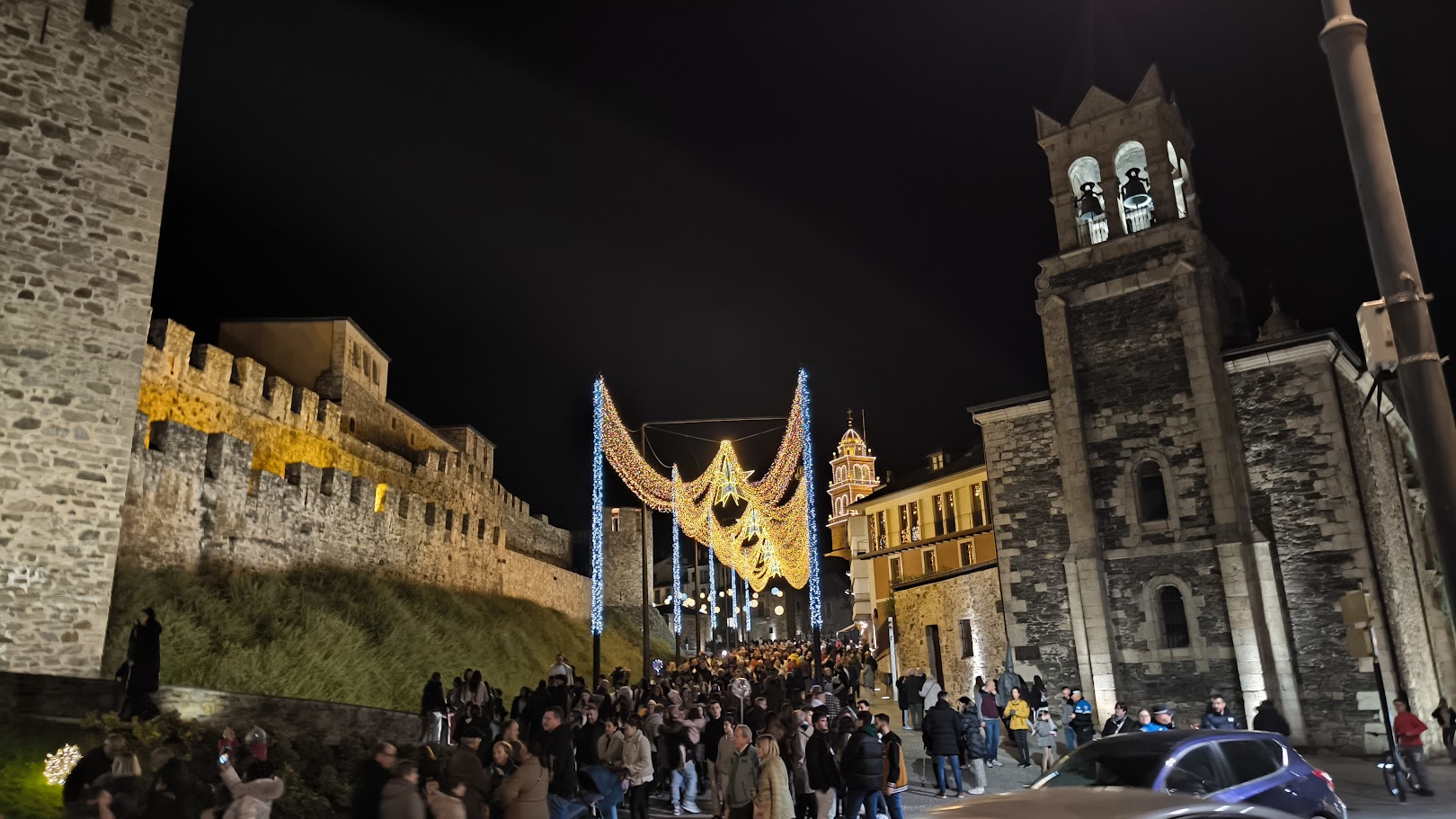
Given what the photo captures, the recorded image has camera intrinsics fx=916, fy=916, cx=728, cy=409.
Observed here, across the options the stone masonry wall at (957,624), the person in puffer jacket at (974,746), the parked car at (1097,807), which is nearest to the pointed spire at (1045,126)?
the stone masonry wall at (957,624)

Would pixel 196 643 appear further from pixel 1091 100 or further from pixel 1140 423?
pixel 1091 100

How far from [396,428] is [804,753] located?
2903 centimetres

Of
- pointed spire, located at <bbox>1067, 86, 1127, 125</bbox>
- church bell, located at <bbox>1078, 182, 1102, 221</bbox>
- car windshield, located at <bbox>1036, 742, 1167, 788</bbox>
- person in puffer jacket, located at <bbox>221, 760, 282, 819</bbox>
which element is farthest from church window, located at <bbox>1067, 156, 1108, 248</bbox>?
person in puffer jacket, located at <bbox>221, 760, 282, 819</bbox>

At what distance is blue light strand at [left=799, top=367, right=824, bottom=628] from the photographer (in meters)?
19.9

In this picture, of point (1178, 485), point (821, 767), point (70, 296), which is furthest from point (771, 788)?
point (1178, 485)

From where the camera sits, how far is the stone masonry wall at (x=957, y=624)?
2376 cm

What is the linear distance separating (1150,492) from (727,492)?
10.2 m

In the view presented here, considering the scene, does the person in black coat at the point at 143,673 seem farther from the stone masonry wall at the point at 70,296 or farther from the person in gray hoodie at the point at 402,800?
the person in gray hoodie at the point at 402,800

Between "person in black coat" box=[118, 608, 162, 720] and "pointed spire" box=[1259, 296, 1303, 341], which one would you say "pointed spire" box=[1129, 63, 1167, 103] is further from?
"person in black coat" box=[118, 608, 162, 720]

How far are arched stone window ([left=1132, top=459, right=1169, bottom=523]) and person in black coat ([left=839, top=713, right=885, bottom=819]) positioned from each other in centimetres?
1286

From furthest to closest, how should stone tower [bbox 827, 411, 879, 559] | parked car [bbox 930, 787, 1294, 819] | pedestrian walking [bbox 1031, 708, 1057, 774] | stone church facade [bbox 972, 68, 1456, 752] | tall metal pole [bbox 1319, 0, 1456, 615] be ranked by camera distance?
stone tower [bbox 827, 411, 879, 559] → stone church facade [bbox 972, 68, 1456, 752] → pedestrian walking [bbox 1031, 708, 1057, 774] → parked car [bbox 930, 787, 1294, 819] → tall metal pole [bbox 1319, 0, 1456, 615]

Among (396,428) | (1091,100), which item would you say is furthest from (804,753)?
(396,428)

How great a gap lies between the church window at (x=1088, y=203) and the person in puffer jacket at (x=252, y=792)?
19.9 m

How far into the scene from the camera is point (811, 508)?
2105cm
